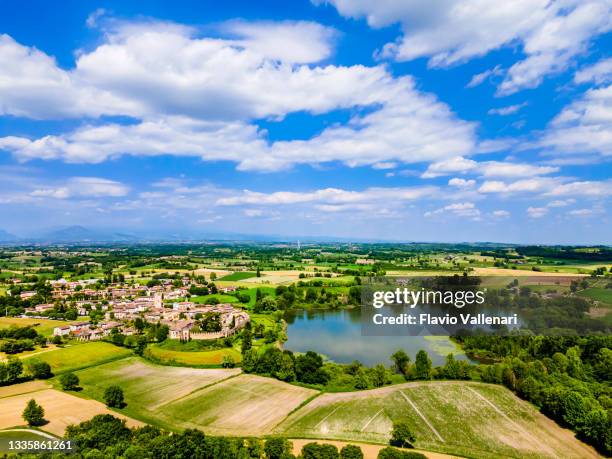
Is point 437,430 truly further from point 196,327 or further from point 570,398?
point 196,327

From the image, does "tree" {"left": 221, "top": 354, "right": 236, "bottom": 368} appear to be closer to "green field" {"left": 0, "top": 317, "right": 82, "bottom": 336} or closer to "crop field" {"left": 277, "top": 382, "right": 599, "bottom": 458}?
"crop field" {"left": 277, "top": 382, "right": 599, "bottom": 458}

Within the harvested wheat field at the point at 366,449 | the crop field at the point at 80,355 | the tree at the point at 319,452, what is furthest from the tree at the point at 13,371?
the tree at the point at 319,452

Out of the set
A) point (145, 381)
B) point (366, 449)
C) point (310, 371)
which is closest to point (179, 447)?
point (366, 449)

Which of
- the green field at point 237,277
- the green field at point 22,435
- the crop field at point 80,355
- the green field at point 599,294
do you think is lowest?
the crop field at point 80,355

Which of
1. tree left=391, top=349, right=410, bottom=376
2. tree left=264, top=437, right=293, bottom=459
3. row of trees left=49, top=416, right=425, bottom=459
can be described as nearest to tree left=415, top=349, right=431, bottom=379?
tree left=391, top=349, right=410, bottom=376

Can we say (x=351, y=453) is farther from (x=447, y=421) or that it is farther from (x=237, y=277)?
(x=237, y=277)

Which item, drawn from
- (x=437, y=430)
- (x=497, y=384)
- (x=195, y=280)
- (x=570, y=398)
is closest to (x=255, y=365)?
(x=437, y=430)

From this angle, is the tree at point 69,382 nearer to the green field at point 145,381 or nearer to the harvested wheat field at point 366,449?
the green field at point 145,381

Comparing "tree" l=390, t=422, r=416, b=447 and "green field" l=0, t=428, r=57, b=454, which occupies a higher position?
"tree" l=390, t=422, r=416, b=447
